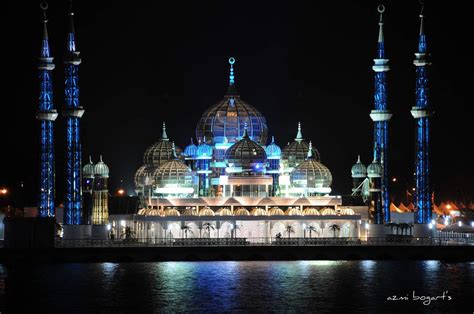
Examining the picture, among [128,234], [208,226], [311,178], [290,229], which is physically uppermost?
[311,178]

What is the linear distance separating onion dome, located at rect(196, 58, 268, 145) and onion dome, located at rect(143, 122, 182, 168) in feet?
13.1

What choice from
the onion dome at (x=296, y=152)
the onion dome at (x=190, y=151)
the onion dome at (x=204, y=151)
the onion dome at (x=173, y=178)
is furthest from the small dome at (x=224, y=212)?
the onion dome at (x=296, y=152)

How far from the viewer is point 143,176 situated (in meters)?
143

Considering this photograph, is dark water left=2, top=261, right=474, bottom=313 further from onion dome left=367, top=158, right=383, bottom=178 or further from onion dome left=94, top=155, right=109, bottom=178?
onion dome left=94, top=155, right=109, bottom=178

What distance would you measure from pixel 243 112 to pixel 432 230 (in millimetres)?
21030

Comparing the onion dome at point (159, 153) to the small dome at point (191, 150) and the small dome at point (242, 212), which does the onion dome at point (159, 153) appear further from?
the small dome at point (242, 212)

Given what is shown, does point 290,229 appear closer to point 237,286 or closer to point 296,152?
point 296,152

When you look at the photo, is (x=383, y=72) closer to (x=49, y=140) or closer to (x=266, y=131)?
(x=266, y=131)

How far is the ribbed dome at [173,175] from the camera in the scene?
133625 mm

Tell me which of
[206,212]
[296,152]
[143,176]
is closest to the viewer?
[206,212]

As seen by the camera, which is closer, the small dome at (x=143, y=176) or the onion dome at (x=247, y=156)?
the onion dome at (x=247, y=156)

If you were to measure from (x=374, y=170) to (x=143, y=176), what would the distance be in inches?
899

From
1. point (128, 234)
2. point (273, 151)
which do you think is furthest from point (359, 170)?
point (128, 234)

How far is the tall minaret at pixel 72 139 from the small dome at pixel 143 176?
12.4 meters
